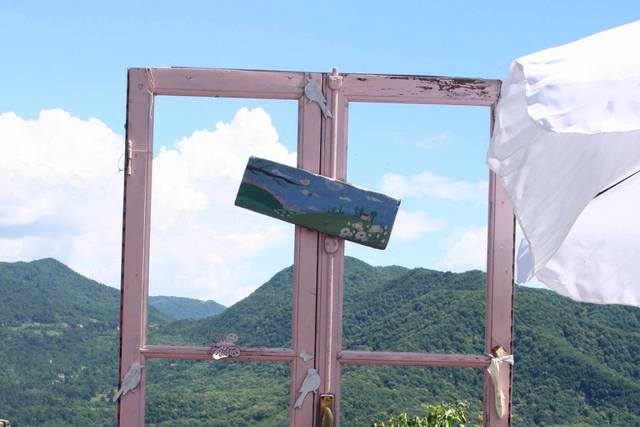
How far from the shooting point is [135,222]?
12.1 ft

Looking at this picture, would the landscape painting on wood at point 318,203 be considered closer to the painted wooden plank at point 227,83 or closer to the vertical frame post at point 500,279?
the painted wooden plank at point 227,83

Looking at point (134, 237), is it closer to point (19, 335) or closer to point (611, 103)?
point (611, 103)

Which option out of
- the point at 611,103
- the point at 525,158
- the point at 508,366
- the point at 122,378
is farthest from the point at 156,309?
the point at 611,103

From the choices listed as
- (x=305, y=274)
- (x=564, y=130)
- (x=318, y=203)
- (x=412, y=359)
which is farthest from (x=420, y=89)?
(x=564, y=130)

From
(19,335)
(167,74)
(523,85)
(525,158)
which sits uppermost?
(167,74)

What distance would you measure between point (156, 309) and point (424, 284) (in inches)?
42.7

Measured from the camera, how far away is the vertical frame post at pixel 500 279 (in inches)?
147

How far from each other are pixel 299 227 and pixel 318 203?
118mm

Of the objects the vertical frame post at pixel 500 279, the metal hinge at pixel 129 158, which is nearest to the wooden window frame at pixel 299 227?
the metal hinge at pixel 129 158

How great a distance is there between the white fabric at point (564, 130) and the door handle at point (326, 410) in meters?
1.46

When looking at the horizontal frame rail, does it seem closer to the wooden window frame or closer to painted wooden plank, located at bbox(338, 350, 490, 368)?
the wooden window frame

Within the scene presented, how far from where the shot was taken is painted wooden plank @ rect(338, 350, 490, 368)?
3.67 m

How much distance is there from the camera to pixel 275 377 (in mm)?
3744

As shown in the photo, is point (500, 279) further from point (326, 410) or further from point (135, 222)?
point (135, 222)
